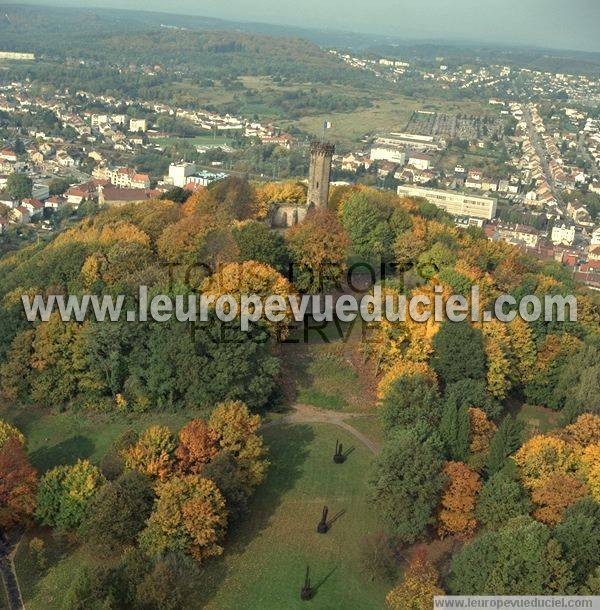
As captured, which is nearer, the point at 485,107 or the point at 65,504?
the point at 65,504

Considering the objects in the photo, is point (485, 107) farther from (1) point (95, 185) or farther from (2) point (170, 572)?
(2) point (170, 572)

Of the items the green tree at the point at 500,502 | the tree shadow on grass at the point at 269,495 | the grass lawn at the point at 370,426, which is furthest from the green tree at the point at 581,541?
the tree shadow on grass at the point at 269,495

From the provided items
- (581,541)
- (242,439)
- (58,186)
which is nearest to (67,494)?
(242,439)

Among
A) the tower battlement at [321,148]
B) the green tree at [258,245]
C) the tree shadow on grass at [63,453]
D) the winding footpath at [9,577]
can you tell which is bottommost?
the winding footpath at [9,577]

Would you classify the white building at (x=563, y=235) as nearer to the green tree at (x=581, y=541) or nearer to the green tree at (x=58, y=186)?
the green tree at (x=58, y=186)

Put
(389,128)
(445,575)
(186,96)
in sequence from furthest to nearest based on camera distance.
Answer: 1. (186,96)
2. (389,128)
3. (445,575)

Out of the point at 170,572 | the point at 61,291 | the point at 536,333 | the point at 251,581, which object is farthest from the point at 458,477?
the point at 61,291
